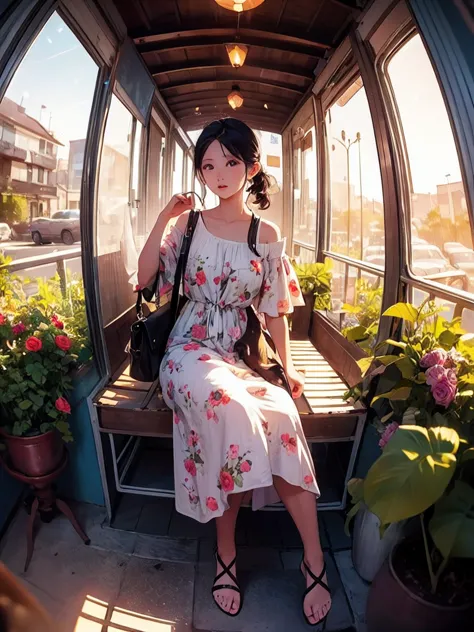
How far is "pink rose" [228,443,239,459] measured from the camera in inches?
67.4

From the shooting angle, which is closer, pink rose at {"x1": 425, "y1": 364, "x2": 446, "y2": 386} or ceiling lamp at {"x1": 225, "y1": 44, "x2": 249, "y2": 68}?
pink rose at {"x1": 425, "y1": 364, "x2": 446, "y2": 386}

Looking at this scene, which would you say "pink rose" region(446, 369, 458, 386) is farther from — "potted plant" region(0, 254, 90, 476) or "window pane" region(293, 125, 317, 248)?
"window pane" region(293, 125, 317, 248)

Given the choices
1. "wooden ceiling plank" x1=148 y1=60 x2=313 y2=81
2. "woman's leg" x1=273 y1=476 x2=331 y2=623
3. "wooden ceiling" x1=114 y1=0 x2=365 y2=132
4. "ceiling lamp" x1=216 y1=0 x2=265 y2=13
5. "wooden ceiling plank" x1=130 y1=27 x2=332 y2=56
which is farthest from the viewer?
"wooden ceiling plank" x1=148 y1=60 x2=313 y2=81

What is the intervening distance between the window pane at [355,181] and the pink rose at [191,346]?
1.24 metres

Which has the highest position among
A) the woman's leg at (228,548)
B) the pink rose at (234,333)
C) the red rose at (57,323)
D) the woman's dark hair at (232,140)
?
the woman's dark hair at (232,140)

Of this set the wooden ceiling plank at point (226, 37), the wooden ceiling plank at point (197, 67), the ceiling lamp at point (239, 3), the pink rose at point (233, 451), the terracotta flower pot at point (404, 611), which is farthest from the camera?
the wooden ceiling plank at point (197, 67)

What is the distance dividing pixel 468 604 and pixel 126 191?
306cm

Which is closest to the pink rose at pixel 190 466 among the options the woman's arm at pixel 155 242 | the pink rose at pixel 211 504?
the pink rose at pixel 211 504


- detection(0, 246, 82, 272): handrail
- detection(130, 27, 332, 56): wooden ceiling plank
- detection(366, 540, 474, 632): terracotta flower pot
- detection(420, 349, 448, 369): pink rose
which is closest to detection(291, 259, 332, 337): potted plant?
detection(130, 27, 332, 56): wooden ceiling plank

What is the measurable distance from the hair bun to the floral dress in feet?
0.95

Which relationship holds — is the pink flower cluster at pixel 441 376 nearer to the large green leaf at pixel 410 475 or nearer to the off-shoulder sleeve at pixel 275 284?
the large green leaf at pixel 410 475

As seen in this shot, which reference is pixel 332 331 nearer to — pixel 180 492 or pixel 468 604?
pixel 180 492

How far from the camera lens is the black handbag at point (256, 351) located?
2.08 metres

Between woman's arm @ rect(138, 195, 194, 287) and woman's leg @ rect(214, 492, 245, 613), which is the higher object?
woman's arm @ rect(138, 195, 194, 287)
